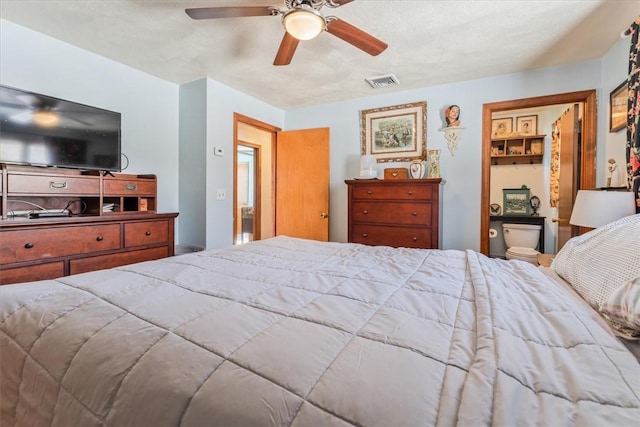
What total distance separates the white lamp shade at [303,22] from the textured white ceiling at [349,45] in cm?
39

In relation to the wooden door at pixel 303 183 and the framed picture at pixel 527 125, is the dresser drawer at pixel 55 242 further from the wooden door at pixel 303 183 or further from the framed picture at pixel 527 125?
the framed picture at pixel 527 125

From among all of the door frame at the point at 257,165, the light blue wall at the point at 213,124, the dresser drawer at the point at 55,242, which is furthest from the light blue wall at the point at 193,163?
the dresser drawer at the point at 55,242

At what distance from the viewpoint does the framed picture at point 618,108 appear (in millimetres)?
2184

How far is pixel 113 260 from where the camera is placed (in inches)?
95.0

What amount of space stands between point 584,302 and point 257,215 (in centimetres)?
428

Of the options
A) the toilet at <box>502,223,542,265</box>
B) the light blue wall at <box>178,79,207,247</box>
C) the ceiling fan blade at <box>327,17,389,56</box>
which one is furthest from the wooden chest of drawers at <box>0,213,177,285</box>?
the toilet at <box>502,223,542,265</box>

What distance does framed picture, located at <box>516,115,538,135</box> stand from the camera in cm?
440

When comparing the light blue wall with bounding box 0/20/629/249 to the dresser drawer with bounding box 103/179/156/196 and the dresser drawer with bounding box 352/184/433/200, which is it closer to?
the dresser drawer with bounding box 103/179/156/196

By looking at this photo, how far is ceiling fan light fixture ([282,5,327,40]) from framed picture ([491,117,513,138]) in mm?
3988

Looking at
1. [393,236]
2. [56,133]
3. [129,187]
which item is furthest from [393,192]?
[56,133]

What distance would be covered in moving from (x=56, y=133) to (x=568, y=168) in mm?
4862

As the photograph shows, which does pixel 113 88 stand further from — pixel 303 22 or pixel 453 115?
pixel 453 115

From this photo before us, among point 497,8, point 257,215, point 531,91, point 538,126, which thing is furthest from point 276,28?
point 538,126

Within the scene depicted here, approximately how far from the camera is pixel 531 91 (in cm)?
292
